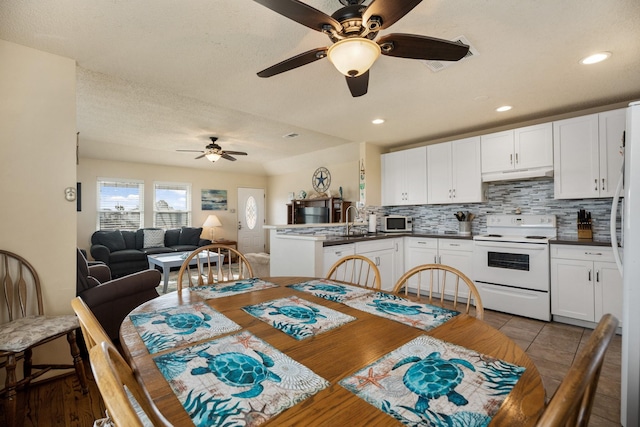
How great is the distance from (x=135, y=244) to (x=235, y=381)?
6.50m

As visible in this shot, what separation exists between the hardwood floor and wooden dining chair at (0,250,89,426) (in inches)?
4.6

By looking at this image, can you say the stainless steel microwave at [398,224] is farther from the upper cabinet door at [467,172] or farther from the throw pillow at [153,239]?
the throw pillow at [153,239]

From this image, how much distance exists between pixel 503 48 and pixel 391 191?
2.89 meters

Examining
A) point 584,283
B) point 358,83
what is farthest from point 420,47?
point 584,283

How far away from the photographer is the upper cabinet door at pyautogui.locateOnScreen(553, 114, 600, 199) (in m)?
3.10

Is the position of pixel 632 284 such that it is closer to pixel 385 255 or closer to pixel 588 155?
pixel 588 155

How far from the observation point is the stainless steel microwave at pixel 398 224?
4.70 meters

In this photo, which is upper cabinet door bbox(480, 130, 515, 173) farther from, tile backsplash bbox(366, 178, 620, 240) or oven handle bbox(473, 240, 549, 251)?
oven handle bbox(473, 240, 549, 251)

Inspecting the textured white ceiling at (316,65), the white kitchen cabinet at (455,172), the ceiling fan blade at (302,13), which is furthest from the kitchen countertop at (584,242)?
the ceiling fan blade at (302,13)

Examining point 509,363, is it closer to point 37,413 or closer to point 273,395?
point 273,395

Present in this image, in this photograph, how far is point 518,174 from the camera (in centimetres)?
358

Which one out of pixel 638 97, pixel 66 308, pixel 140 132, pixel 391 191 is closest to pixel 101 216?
pixel 140 132

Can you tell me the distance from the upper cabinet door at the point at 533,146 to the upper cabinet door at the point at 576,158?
6cm

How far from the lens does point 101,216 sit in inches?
241
